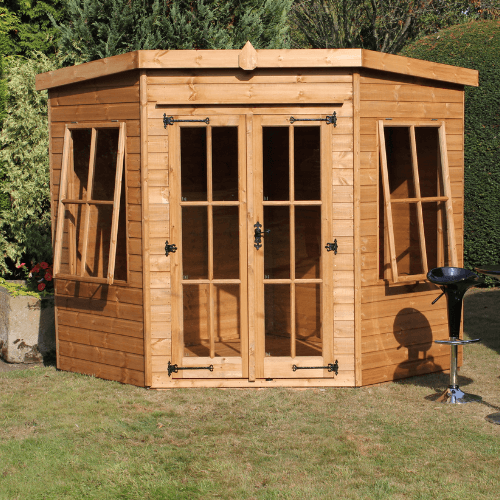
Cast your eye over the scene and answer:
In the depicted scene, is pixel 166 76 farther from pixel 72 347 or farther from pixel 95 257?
pixel 72 347

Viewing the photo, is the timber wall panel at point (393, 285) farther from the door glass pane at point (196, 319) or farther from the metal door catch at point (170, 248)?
the metal door catch at point (170, 248)

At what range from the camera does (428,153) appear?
20.6 feet

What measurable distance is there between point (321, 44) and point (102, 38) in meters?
8.45

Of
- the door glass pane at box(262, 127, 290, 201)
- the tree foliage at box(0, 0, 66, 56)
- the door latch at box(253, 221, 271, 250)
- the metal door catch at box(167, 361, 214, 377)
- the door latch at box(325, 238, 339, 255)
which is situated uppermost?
the tree foliage at box(0, 0, 66, 56)

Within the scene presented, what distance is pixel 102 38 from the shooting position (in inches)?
464

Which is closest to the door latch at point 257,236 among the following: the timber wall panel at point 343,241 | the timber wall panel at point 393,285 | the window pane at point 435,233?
the timber wall panel at point 343,241

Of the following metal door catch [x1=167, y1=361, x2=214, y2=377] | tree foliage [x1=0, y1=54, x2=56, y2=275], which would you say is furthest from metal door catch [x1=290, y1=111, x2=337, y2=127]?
tree foliage [x1=0, y1=54, x2=56, y2=275]

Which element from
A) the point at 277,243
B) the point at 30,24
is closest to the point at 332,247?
the point at 277,243

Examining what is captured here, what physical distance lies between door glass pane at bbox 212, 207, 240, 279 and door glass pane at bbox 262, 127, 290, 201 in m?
0.40

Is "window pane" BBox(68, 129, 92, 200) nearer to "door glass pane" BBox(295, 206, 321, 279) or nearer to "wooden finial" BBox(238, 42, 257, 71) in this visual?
"wooden finial" BBox(238, 42, 257, 71)

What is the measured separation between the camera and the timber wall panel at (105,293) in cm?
593

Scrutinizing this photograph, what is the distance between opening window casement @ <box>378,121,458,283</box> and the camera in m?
6.07

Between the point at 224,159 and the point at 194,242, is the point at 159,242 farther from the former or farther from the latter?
the point at 224,159

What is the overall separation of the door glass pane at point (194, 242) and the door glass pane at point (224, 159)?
217mm
